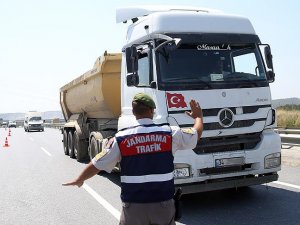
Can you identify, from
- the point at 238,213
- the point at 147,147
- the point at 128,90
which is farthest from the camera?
the point at 128,90

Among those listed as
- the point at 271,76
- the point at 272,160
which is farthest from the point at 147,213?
the point at 271,76

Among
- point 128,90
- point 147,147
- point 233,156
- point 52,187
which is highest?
point 128,90

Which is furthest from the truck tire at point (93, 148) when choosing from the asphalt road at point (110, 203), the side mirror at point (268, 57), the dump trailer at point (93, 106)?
the side mirror at point (268, 57)

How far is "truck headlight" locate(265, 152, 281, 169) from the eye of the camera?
6.86m

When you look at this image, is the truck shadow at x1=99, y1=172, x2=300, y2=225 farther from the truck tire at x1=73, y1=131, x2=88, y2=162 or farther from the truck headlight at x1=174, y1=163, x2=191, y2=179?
the truck tire at x1=73, y1=131, x2=88, y2=162

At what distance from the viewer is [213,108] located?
6633mm

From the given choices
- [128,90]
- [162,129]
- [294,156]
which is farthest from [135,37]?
[294,156]

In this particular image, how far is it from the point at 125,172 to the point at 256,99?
A: 4137mm

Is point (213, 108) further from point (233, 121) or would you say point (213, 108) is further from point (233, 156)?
point (233, 156)

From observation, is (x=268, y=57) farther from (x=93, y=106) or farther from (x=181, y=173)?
(x=93, y=106)

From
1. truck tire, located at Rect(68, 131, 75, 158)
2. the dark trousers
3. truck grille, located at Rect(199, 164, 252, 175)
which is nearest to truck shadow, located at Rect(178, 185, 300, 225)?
truck grille, located at Rect(199, 164, 252, 175)

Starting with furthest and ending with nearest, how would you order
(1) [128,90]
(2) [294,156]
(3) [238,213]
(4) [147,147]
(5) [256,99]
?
(2) [294,156] → (1) [128,90] → (5) [256,99] → (3) [238,213] → (4) [147,147]

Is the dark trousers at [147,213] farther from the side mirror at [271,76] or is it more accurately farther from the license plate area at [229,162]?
the side mirror at [271,76]

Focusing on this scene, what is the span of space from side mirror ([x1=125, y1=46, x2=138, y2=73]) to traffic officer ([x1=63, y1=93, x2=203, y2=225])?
3324 mm
